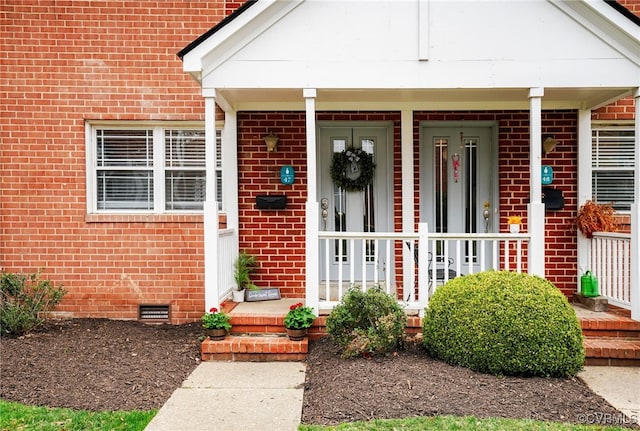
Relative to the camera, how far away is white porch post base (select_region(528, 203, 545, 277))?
18.2 ft

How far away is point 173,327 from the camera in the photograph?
6.75 meters

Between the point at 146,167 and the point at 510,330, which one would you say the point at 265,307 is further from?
the point at 510,330

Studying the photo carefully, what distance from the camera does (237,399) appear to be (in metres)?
4.32

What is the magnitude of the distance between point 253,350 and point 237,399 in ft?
3.49

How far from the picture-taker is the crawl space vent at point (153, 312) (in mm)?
7020

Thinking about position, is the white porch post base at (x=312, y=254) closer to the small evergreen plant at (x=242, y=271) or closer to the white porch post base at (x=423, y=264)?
the white porch post base at (x=423, y=264)

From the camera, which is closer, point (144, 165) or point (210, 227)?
point (210, 227)


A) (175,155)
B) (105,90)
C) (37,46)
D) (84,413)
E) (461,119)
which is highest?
(37,46)

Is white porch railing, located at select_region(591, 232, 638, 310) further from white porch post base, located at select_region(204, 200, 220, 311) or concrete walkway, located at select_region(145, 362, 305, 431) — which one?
white porch post base, located at select_region(204, 200, 220, 311)

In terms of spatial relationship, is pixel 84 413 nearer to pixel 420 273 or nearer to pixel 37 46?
pixel 420 273

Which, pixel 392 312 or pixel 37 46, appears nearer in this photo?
pixel 392 312

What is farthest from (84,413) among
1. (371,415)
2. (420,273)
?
(420,273)

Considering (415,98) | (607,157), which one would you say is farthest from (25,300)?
(607,157)

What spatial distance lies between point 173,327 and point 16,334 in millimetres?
1906
